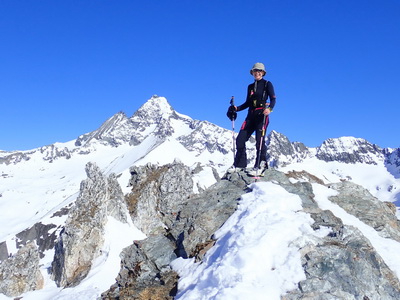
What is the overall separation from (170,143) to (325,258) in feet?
570

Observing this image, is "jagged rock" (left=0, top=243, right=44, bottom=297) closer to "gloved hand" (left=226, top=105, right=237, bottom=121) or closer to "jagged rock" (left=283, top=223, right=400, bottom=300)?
"gloved hand" (left=226, top=105, right=237, bottom=121)

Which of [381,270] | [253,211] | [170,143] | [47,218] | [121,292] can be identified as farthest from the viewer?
[170,143]

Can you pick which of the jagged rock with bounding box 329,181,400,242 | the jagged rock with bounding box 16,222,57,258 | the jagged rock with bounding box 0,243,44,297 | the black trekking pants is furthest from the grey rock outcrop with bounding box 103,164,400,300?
the jagged rock with bounding box 16,222,57,258

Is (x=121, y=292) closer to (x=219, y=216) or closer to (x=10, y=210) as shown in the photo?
(x=219, y=216)

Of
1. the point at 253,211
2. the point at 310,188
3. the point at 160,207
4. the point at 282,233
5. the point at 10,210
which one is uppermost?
the point at 10,210

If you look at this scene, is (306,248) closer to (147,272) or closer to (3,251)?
(147,272)

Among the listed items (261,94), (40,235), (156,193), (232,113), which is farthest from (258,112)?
(40,235)

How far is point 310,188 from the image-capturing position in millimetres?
15969

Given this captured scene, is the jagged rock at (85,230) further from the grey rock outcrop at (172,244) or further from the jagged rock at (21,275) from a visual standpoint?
the grey rock outcrop at (172,244)

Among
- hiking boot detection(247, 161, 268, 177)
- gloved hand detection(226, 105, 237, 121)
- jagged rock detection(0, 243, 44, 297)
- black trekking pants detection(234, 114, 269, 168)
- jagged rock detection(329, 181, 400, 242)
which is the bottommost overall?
jagged rock detection(0, 243, 44, 297)

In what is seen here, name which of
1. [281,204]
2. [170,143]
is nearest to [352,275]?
[281,204]

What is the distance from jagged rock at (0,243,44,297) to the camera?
109 feet

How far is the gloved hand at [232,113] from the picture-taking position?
17059mm

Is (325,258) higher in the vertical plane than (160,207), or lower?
lower
